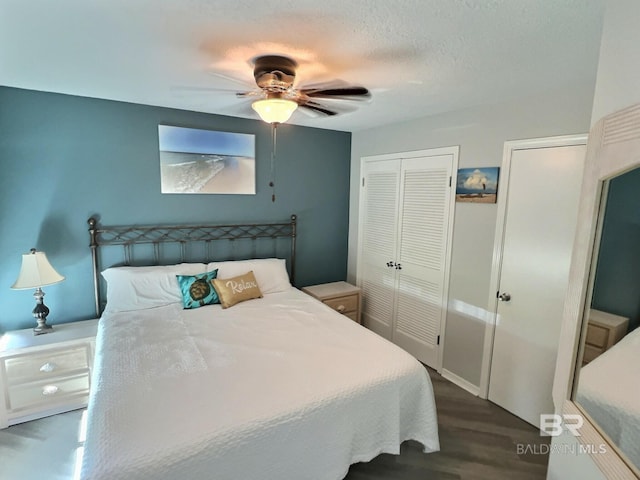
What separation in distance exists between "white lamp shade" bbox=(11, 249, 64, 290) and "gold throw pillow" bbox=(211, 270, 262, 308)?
3.87ft

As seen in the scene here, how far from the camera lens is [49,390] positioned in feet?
7.77

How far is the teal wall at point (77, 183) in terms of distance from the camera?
2516 millimetres

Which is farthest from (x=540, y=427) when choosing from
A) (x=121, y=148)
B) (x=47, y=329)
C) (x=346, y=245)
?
(x=121, y=148)

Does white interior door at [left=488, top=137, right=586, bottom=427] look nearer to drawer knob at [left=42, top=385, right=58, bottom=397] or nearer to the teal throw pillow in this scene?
the teal throw pillow

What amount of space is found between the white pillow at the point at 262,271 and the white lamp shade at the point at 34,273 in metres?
1.17

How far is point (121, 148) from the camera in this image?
9.32ft

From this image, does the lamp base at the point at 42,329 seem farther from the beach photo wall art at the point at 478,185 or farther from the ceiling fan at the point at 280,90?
the beach photo wall art at the point at 478,185

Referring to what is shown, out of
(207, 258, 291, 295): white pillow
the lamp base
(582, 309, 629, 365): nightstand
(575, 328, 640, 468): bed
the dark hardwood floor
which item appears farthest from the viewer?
(207, 258, 291, 295): white pillow

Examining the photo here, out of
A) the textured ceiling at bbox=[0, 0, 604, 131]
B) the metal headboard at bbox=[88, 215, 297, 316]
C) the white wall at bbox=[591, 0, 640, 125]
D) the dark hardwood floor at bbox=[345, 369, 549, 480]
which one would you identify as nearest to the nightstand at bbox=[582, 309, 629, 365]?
the white wall at bbox=[591, 0, 640, 125]

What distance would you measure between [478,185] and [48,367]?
354cm

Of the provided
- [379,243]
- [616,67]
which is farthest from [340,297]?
[616,67]

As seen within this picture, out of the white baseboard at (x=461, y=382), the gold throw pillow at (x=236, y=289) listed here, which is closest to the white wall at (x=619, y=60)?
the white baseboard at (x=461, y=382)

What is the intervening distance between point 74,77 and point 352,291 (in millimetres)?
2987

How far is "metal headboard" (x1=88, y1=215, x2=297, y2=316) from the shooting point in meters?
2.83
